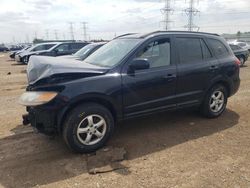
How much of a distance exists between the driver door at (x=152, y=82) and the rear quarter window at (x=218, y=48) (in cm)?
125

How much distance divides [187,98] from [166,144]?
115 centimetres

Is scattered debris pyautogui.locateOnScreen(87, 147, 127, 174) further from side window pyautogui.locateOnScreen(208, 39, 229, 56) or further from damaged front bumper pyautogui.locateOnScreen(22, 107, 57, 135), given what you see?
side window pyautogui.locateOnScreen(208, 39, 229, 56)

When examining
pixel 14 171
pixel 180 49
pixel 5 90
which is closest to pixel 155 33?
pixel 180 49

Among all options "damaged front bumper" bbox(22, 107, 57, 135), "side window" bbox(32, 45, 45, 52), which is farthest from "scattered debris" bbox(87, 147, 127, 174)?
"side window" bbox(32, 45, 45, 52)

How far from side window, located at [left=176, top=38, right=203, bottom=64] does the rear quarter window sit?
41cm

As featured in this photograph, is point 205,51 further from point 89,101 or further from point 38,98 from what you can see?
point 38,98

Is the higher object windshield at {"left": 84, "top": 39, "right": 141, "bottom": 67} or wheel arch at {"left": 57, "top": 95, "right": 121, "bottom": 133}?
windshield at {"left": 84, "top": 39, "right": 141, "bottom": 67}

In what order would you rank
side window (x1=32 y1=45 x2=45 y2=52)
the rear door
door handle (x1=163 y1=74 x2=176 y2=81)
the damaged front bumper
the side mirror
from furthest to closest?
side window (x1=32 y1=45 x2=45 y2=52) < the rear door < door handle (x1=163 y1=74 x2=176 y2=81) < the side mirror < the damaged front bumper

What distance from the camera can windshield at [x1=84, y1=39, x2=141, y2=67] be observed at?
4.40 meters

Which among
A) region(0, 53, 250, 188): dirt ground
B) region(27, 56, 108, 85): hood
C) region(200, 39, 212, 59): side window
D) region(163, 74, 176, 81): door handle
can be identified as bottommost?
region(0, 53, 250, 188): dirt ground

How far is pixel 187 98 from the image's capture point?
5031mm

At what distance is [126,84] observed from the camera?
4.16 meters

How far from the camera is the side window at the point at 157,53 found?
4.49m

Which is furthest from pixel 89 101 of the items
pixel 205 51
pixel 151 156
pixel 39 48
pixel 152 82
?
pixel 39 48
